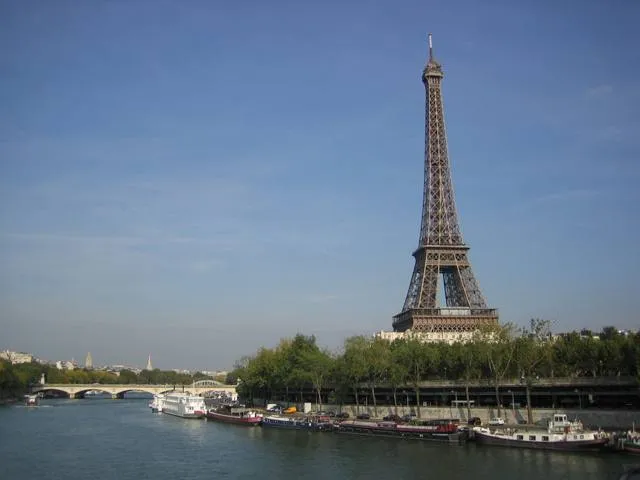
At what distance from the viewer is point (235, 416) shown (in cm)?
7431

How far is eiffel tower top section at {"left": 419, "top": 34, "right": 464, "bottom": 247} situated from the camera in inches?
3652

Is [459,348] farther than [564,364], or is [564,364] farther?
[459,348]

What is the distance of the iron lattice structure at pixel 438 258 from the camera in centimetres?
8606

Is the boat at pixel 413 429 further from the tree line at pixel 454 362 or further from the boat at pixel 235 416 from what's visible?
the boat at pixel 235 416

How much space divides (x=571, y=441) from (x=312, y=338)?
159 ft

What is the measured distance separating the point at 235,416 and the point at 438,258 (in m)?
33.5

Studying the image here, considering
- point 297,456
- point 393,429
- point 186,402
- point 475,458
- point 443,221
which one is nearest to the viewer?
point 475,458

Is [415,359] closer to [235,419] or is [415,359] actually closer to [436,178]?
[235,419]

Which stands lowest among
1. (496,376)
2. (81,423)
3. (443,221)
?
(81,423)

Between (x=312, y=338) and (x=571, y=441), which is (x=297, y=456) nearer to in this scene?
(x=571, y=441)

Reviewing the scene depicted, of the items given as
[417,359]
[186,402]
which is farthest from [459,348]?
[186,402]

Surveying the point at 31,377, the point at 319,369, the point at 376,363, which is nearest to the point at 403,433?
the point at 376,363

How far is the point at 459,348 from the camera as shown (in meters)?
64.0

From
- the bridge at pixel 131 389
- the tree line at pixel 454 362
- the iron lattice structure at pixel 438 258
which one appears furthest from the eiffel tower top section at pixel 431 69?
the bridge at pixel 131 389
